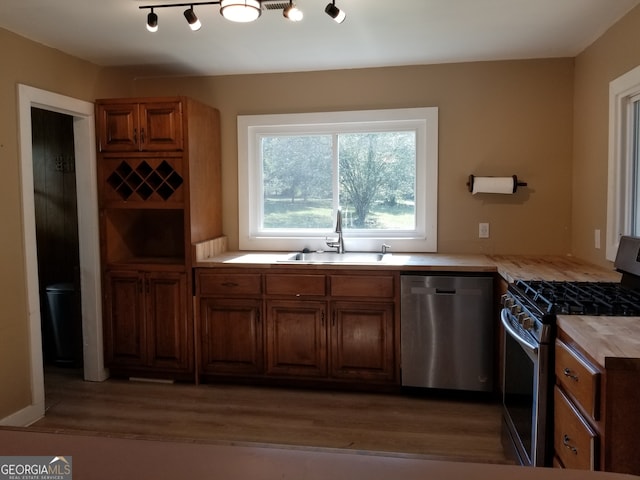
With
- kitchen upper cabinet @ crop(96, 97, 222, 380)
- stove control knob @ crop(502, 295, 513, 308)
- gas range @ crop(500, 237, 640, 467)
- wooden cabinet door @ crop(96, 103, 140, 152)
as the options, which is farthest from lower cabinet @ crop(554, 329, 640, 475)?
wooden cabinet door @ crop(96, 103, 140, 152)

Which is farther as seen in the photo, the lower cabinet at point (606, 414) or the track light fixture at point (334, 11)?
the track light fixture at point (334, 11)

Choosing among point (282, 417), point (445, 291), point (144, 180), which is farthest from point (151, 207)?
point (445, 291)

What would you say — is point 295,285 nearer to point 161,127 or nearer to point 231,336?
point 231,336

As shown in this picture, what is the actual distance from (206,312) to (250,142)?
1451 millimetres

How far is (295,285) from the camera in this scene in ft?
11.2

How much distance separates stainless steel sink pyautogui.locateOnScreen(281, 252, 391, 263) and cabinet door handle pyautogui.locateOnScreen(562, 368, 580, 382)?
1.85 meters

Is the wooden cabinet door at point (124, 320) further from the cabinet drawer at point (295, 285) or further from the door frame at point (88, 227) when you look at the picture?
the cabinet drawer at point (295, 285)

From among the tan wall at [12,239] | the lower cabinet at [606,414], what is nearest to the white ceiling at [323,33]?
the tan wall at [12,239]

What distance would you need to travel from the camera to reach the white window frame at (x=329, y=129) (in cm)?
380

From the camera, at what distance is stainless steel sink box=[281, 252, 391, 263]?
3.59 m

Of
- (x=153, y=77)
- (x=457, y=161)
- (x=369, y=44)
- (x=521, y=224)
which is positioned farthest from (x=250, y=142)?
(x=521, y=224)

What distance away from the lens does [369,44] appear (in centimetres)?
327

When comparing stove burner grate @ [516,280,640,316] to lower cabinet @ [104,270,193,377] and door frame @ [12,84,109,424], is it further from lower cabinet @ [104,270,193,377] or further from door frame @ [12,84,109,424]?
door frame @ [12,84,109,424]

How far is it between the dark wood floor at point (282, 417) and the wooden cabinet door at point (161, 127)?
1761 mm
